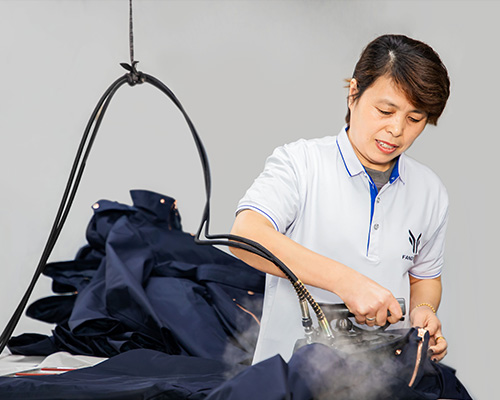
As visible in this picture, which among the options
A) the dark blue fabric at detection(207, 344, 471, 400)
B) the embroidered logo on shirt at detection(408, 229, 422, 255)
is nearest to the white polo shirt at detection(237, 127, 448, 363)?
the embroidered logo on shirt at detection(408, 229, 422, 255)

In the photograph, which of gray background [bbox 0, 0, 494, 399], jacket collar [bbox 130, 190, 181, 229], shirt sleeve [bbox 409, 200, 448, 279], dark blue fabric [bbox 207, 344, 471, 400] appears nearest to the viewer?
dark blue fabric [bbox 207, 344, 471, 400]

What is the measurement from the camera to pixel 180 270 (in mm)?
1940

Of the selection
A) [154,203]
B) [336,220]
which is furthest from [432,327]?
[154,203]

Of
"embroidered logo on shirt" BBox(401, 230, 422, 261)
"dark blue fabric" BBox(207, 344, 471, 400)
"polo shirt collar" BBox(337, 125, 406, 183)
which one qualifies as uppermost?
"polo shirt collar" BBox(337, 125, 406, 183)

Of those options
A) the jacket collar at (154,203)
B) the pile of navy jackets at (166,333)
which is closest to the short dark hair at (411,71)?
the pile of navy jackets at (166,333)

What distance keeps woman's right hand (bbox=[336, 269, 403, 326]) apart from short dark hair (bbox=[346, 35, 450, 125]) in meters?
0.36

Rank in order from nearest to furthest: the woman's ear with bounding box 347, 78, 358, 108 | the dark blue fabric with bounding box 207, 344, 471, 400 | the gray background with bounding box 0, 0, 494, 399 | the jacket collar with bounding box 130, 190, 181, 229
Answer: the dark blue fabric with bounding box 207, 344, 471, 400
the woman's ear with bounding box 347, 78, 358, 108
the gray background with bounding box 0, 0, 494, 399
the jacket collar with bounding box 130, 190, 181, 229

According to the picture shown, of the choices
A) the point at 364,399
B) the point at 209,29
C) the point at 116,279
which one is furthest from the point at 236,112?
the point at 364,399

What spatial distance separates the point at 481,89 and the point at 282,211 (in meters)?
0.88

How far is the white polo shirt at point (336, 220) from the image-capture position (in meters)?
1.19

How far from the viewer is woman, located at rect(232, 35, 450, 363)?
1.09 m

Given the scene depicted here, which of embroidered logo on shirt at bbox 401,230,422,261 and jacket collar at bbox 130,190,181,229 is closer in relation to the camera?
embroidered logo on shirt at bbox 401,230,422,261

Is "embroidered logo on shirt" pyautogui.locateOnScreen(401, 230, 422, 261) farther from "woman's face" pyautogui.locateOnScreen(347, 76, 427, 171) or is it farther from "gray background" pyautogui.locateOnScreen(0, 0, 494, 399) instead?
"gray background" pyautogui.locateOnScreen(0, 0, 494, 399)

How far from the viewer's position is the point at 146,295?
5.95ft
